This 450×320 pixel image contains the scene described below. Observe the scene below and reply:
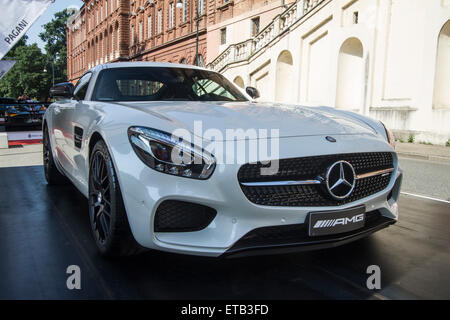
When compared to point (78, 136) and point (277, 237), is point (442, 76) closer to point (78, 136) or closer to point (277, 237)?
point (78, 136)

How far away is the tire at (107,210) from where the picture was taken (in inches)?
102

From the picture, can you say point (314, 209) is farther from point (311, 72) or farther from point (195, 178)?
point (311, 72)

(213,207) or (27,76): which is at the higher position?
(27,76)

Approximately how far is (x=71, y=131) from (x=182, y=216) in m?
2.02

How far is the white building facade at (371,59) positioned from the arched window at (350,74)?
4 cm

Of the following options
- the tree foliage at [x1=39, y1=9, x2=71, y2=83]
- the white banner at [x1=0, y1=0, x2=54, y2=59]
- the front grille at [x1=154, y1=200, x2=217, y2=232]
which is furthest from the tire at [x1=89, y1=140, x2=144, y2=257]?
the tree foliage at [x1=39, y1=9, x2=71, y2=83]

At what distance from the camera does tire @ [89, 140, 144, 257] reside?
102 inches

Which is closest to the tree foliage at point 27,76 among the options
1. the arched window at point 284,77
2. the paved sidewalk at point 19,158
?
the arched window at point 284,77

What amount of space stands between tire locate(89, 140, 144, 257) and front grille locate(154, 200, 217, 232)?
1.01 ft

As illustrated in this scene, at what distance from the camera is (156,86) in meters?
3.94

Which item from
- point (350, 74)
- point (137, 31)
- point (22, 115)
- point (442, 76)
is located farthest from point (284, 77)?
point (137, 31)

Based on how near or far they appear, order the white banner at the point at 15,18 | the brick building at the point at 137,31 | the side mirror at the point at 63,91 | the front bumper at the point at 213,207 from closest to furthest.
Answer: the front bumper at the point at 213,207 → the side mirror at the point at 63,91 → the white banner at the point at 15,18 → the brick building at the point at 137,31

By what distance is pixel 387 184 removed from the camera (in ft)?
9.66

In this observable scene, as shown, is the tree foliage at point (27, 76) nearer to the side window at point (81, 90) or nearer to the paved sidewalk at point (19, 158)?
the paved sidewalk at point (19, 158)
